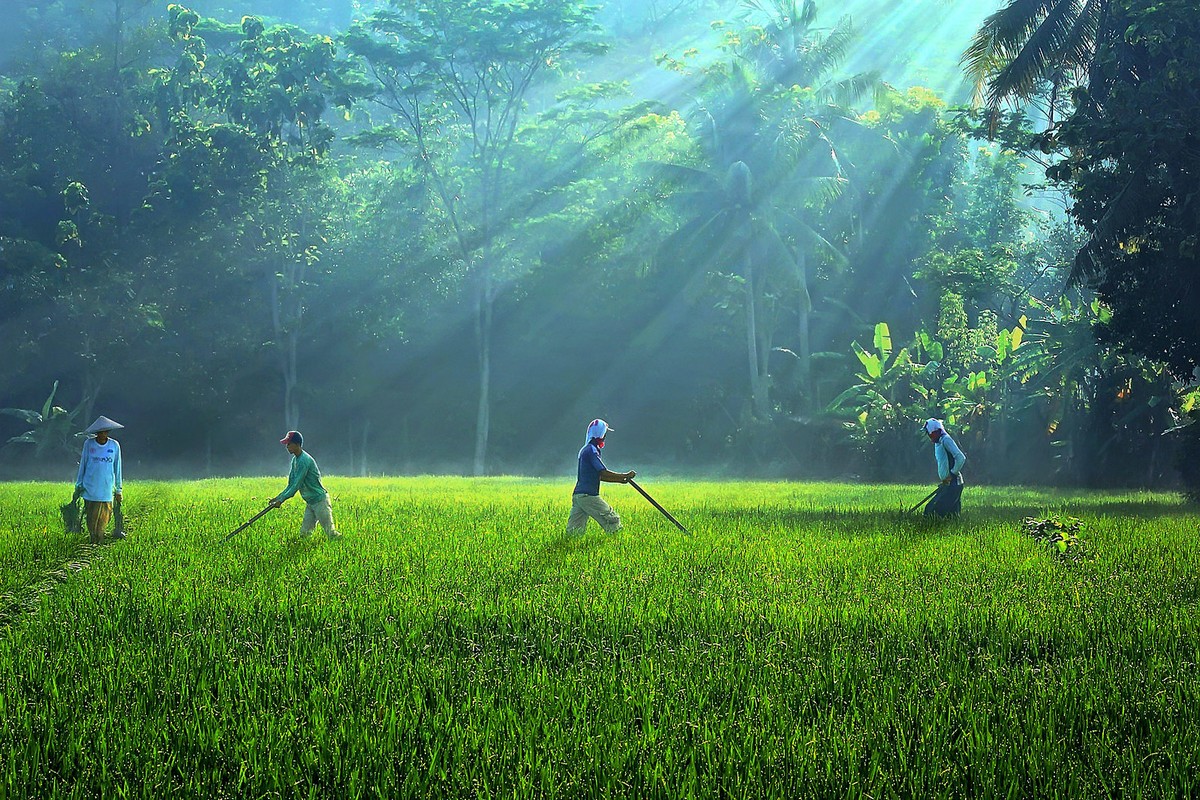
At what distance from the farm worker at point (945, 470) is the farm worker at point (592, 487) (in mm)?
3791

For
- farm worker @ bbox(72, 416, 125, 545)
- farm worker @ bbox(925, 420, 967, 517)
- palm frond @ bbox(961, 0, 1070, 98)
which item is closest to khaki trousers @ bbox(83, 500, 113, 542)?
farm worker @ bbox(72, 416, 125, 545)

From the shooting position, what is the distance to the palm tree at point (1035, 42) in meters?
20.0

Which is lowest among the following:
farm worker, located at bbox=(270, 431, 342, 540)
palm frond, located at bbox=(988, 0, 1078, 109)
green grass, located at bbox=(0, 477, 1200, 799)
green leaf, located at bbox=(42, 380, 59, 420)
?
green grass, located at bbox=(0, 477, 1200, 799)

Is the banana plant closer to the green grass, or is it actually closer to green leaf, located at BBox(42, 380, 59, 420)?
the green grass

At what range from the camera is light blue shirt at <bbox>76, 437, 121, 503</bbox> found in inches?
494

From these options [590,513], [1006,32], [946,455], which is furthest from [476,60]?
[590,513]

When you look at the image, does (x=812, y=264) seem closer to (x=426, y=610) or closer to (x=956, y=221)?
(x=956, y=221)

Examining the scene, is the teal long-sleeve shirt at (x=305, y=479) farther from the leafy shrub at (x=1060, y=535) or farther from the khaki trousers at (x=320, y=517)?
the leafy shrub at (x=1060, y=535)

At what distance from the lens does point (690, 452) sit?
1508 inches

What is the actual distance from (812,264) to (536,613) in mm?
32157

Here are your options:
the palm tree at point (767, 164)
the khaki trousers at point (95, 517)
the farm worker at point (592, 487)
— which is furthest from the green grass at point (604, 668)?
the palm tree at point (767, 164)

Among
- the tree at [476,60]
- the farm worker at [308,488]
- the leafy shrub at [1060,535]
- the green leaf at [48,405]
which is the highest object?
the tree at [476,60]

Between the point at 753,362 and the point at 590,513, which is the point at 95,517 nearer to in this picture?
the point at 590,513

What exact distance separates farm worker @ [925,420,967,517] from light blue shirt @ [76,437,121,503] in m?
8.83
